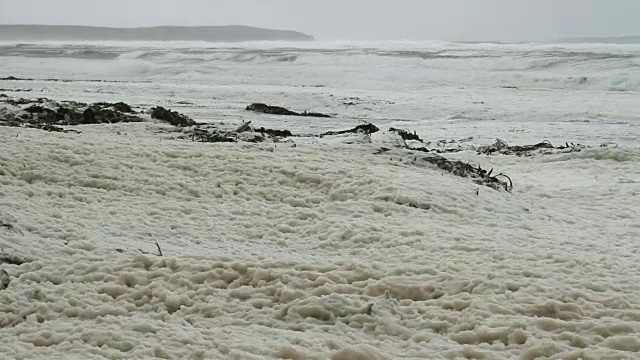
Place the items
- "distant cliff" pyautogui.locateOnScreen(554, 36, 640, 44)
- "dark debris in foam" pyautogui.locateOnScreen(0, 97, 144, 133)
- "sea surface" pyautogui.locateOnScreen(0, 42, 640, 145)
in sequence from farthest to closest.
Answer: "distant cliff" pyautogui.locateOnScreen(554, 36, 640, 44), "sea surface" pyautogui.locateOnScreen(0, 42, 640, 145), "dark debris in foam" pyautogui.locateOnScreen(0, 97, 144, 133)

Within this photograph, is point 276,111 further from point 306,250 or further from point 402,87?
point 306,250

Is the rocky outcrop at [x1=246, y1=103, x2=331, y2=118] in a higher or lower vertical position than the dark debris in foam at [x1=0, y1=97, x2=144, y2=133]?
lower

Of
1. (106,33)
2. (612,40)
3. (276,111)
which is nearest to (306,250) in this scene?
(276,111)

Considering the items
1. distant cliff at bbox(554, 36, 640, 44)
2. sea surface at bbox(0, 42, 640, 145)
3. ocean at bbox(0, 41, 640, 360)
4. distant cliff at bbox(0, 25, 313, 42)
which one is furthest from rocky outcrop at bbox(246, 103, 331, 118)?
distant cliff at bbox(0, 25, 313, 42)

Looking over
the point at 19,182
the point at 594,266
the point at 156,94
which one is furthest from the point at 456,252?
the point at 156,94

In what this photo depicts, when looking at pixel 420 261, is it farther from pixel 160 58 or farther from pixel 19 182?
pixel 160 58

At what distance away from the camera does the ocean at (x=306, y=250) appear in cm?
247

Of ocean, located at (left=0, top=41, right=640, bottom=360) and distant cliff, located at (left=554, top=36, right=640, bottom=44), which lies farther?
distant cliff, located at (left=554, top=36, right=640, bottom=44)

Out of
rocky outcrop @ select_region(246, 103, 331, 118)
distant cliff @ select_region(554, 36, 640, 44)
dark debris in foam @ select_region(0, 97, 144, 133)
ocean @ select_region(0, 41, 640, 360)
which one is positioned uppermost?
distant cliff @ select_region(554, 36, 640, 44)

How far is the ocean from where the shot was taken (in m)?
2.47

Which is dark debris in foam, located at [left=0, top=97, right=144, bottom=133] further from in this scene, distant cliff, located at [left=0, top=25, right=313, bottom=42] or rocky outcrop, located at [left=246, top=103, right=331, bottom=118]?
distant cliff, located at [left=0, top=25, right=313, bottom=42]

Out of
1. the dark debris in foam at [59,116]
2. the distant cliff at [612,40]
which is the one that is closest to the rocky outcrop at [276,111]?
the dark debris in foam at [59,116]

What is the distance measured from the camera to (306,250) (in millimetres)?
3678

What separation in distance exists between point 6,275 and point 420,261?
182 cm
